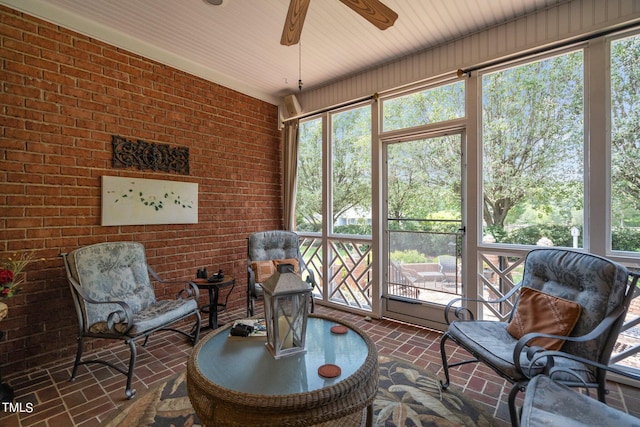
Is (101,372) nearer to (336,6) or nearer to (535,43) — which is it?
(336,6)

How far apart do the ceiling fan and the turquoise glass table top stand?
1979mm

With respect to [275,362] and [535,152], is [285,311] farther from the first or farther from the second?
[535,152]

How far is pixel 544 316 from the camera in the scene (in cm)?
188

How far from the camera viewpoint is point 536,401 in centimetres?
127

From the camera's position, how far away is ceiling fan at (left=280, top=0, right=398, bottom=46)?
165 cm

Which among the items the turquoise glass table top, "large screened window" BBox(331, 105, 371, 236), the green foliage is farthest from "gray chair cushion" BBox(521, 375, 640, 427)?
"large screened window" BBox(331, 105, 371, 236)

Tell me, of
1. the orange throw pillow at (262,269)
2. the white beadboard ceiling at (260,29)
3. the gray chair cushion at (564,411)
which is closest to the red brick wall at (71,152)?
the white beadboard ceiling at (260,29)

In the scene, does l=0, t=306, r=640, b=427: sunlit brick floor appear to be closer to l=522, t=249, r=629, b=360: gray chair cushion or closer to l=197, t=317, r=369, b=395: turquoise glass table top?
l=522, t=249, r=629, b=360: gray chair cushion

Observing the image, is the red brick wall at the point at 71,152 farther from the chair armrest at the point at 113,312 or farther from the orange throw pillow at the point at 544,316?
the orange throw pillow at the point at 544,316

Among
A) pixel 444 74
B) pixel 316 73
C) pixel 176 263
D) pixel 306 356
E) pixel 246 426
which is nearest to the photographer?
pixel 246 426

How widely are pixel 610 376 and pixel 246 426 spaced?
273 cm

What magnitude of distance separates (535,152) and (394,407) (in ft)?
8.02

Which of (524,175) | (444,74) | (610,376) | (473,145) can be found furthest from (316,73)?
(610,376)

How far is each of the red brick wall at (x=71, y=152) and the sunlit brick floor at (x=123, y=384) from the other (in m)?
0.32
